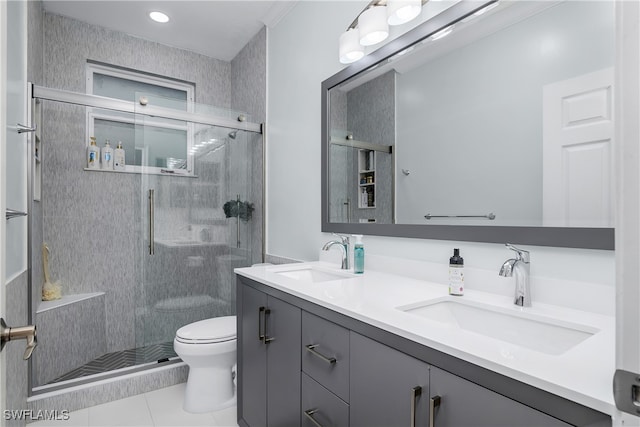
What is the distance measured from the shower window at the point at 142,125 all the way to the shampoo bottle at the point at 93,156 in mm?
59

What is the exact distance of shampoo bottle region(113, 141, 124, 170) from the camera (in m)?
2.78

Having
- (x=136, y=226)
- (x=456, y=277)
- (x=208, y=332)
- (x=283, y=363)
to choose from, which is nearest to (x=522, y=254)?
(x=456, y=277)

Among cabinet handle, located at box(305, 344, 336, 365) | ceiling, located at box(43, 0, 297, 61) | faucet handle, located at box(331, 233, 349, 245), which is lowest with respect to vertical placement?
cabinet handle, located at box(305, 344, 336, 365)

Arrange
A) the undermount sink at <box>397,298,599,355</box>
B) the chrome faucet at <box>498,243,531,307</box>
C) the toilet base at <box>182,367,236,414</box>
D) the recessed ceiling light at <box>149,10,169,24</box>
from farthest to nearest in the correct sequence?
1. the recessed ceiling light at <box>149,10,169,24</box>
2. the toilet base at <box>182,367,236,414</box>
3. the chrome faucet at <box>498,243,531,307</box>
4. the undermount sink at <box>397,298,599,355</box>

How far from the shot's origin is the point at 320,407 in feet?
3.66

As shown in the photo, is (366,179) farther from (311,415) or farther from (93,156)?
(93,156)

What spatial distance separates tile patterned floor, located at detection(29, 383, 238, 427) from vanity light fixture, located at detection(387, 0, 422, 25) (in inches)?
85.8

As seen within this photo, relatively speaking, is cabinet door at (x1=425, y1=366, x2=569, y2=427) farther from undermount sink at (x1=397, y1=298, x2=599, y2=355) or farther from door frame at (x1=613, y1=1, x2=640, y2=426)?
undermount sink at (x1=397, y1=298, x2=599, y2=355)

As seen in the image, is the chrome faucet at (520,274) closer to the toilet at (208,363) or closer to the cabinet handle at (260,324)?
the cabinet handle at (260,324)

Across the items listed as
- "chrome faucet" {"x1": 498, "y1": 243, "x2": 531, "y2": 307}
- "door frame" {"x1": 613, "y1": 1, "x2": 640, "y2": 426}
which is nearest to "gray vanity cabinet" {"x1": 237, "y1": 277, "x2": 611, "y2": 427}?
"door frame" {"x1": 613, "y1": 1, "x2": 640, "y2": 426}

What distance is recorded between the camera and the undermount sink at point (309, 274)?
1738mm

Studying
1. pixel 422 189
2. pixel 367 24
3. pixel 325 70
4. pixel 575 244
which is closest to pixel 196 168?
pixel 325 70

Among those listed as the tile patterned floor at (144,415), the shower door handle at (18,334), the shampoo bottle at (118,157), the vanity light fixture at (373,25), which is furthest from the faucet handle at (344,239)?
the shampoo bottle at (118,157)

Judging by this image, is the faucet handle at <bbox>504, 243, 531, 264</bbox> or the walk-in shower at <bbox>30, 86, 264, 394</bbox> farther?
the walk-in shower at <bbox>30, 86, 264, 394</bbox>
